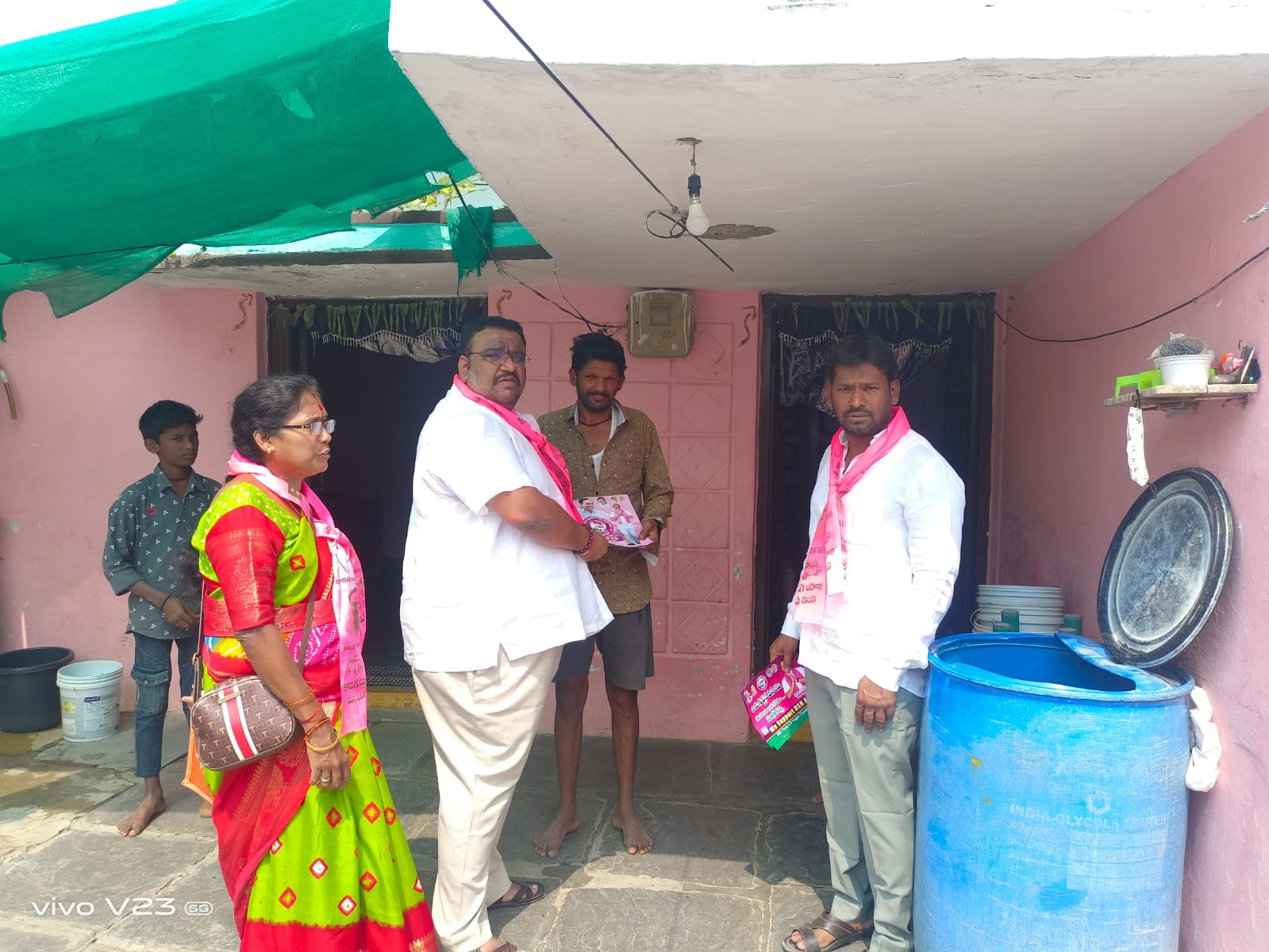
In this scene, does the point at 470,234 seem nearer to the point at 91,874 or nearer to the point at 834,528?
the point at 834,528

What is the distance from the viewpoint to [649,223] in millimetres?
3010

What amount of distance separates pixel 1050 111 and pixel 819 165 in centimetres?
60

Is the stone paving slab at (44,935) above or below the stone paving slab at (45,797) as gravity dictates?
below

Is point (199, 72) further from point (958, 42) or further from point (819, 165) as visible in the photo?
point (958, 42)

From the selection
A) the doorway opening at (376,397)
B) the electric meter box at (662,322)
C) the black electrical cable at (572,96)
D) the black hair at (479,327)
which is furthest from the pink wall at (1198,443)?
the doorway opening at (376,397)

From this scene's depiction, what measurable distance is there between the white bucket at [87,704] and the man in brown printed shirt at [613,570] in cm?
262

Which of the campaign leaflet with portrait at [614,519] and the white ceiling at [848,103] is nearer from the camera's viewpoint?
the white ceiling at [848,103]

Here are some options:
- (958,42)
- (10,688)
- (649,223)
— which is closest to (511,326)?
(649,223)

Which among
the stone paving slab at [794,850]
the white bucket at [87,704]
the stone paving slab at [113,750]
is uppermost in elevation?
the white bucket at [87,704]

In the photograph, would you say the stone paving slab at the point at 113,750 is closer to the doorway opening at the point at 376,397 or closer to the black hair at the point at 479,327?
the doorway opening at the point at 376,397

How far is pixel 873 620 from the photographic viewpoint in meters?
2.30

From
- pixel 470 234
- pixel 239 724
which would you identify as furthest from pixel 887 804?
pixel 470 234

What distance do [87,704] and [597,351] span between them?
3.29m

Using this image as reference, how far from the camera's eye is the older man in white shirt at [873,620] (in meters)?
2.26
